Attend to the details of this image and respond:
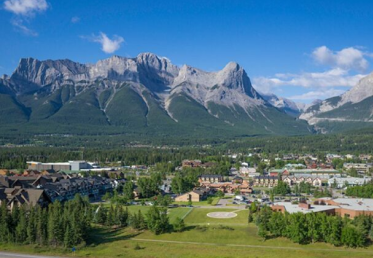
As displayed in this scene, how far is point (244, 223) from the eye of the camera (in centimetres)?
6038

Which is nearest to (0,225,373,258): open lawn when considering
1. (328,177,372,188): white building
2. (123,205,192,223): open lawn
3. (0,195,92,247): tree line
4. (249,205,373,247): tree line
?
(249,205,373,247): tree line

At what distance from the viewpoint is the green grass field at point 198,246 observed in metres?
46.3

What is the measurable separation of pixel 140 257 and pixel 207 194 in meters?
44.7

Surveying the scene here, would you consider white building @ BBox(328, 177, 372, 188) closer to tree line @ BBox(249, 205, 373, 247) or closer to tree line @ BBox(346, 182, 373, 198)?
tree line @ BBox(346, 182, 373, 198)

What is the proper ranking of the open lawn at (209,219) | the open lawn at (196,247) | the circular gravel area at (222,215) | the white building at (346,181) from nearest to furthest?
the open lawn at (196,247) → the open lawn at (209,219) → the circular gravel area at (222,215) → the white building at (346,181)

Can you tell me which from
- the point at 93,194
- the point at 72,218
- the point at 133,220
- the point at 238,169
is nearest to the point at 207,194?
the point at 93,194

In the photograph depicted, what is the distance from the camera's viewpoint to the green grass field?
152ft

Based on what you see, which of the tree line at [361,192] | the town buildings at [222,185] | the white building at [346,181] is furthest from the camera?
the white building at [346,181]

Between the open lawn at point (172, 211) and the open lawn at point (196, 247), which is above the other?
the open lawn at point (172, 211)

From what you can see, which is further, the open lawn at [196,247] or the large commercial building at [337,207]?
the large commercial building at [337,207]

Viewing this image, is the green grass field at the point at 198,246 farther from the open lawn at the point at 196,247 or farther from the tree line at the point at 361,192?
the tree line at the point at 361,192

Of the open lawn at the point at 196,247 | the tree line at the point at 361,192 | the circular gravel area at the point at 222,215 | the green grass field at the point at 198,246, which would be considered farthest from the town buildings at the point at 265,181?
the open lawn at the point at 196,247

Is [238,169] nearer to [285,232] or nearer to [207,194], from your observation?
[207,194]

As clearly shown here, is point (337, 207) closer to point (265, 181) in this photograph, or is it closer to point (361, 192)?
point (361, 192)
